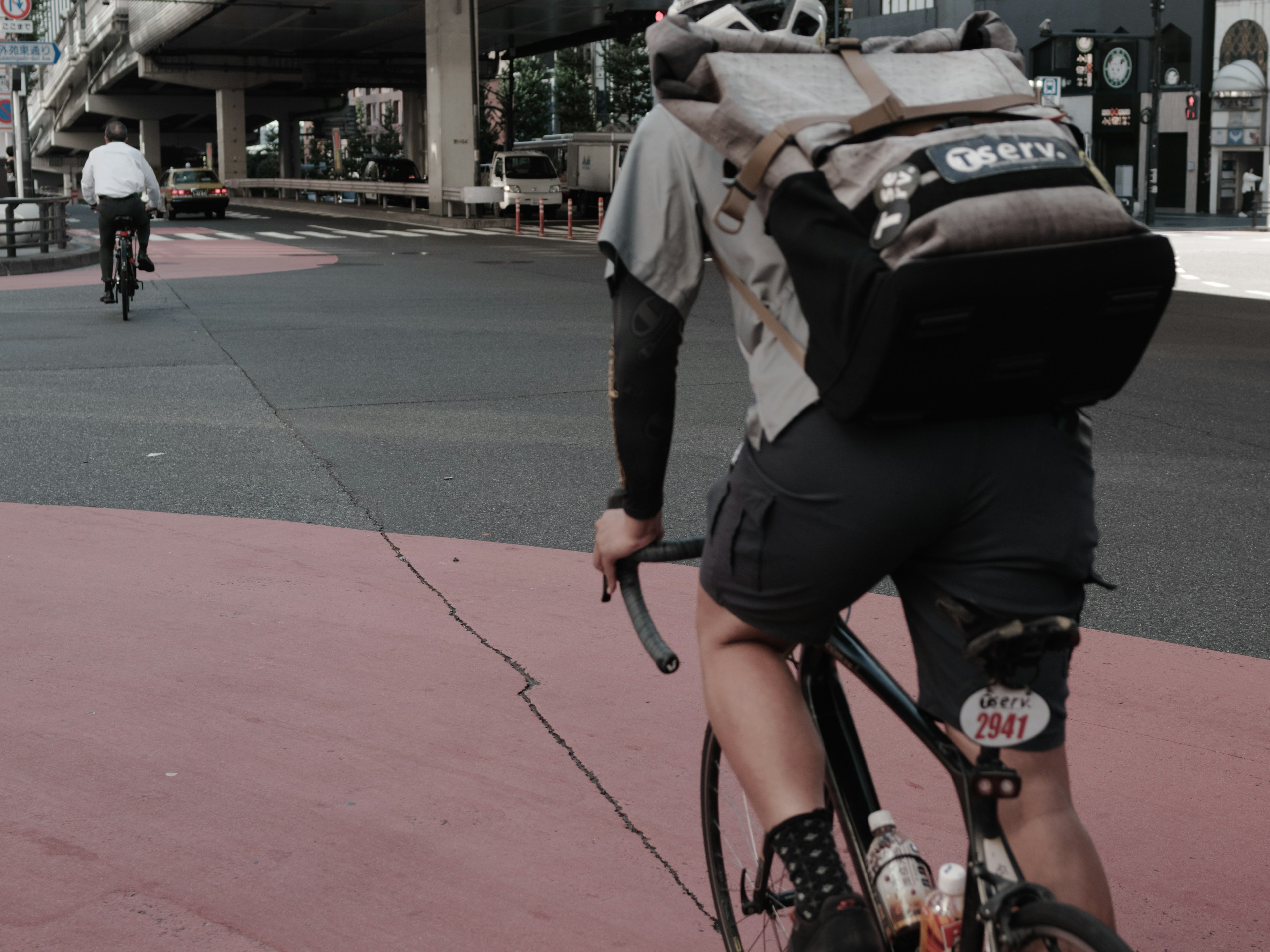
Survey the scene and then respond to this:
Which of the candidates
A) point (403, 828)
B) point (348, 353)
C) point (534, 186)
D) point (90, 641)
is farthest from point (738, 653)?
point (534, 186)

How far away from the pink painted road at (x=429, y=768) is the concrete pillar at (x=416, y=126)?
72.7m

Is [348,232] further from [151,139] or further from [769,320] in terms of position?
[151,139]

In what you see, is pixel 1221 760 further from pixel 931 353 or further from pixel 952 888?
pixel 931 353

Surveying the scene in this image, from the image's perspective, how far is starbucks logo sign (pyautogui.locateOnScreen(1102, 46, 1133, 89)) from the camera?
154 feet

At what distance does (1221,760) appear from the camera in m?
3.66

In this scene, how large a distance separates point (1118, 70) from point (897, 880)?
4982 centimetres

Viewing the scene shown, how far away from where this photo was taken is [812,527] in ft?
5.52

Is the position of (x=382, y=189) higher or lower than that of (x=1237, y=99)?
lower

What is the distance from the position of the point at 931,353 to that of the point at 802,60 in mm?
435

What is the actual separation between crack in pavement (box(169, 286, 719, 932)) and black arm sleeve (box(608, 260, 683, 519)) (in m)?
1.08

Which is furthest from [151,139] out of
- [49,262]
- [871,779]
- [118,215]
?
[871,779]

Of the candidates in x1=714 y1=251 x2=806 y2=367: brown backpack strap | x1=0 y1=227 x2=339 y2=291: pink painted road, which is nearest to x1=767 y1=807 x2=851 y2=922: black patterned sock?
x1=714 y1=251 x2=806 y2=367: brown backpack strap

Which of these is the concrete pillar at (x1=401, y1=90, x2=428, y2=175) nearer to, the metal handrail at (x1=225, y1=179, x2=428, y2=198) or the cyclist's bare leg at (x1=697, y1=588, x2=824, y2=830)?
the metal handrail at (x1=225, y1=179, x2=428, y2=198)

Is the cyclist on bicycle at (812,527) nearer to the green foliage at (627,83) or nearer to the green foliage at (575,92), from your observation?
the green foliage at (627,83)
